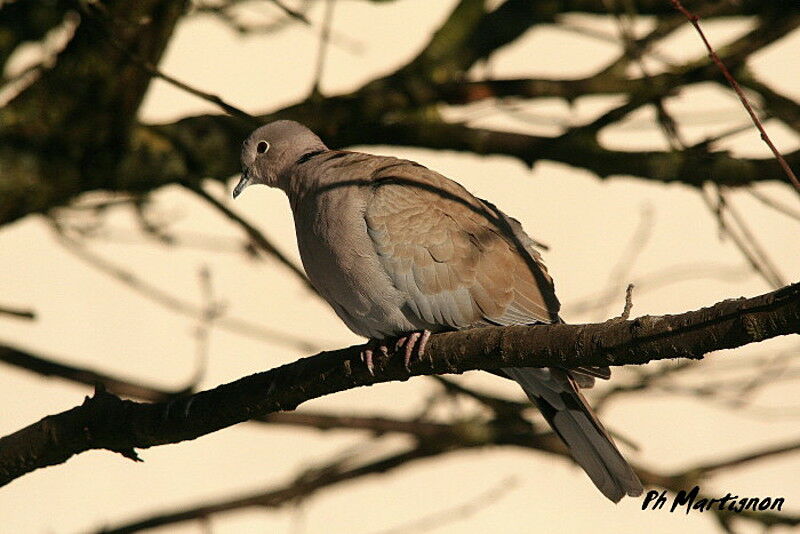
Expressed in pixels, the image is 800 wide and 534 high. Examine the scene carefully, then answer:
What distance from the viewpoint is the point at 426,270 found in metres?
2.92

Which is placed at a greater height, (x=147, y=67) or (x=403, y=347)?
(x=147, y=67)

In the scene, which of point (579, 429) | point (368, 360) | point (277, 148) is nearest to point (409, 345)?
point (368, 360)

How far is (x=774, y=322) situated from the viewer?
1688mm

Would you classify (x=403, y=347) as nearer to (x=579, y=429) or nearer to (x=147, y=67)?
(x=579, y=429)

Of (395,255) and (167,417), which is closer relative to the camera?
(167,417)

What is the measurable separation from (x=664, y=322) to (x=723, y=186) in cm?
128

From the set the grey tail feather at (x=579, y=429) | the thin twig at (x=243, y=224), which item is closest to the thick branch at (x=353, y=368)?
the grey tail feather at (x=579, y=429)

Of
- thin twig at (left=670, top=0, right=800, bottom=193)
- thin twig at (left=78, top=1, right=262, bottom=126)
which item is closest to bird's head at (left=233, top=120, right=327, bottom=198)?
thin twig at (left=78, top=1, right=262, bottom=126)

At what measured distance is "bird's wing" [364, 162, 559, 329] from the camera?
289 cm

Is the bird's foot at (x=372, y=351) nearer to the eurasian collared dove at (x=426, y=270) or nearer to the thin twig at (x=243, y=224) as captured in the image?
the eurasian collared dove at (x=426, y=270)

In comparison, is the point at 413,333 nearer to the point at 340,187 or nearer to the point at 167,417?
the point at 340,187

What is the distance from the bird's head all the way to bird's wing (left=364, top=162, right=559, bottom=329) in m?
0.36

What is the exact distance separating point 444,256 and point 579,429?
0.57 m

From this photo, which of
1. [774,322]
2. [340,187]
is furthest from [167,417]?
[774,322]
